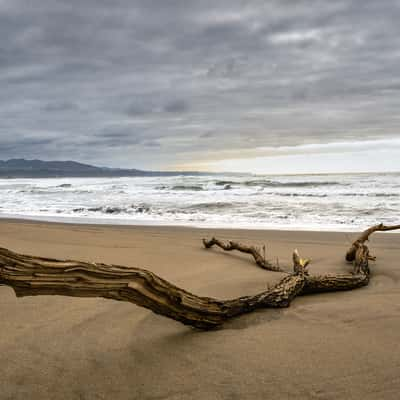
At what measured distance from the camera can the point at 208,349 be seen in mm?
2727

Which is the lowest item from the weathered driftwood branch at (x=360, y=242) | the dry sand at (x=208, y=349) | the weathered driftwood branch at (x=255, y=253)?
the dry sand at (x=208, y=349)

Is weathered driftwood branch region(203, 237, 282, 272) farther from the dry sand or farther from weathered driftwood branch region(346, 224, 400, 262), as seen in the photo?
weathered driftwood branch region(346, 224, 400, 262)

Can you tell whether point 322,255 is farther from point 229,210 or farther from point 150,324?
point 229,210

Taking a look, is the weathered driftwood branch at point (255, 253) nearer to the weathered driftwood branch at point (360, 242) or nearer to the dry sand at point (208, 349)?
the dry sand at point (208, 349)

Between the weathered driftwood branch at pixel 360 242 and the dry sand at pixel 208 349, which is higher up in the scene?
the weathered driftwood branch at pixel 360 242

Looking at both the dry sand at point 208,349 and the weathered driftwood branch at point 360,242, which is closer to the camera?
the dry sand at point 208,349

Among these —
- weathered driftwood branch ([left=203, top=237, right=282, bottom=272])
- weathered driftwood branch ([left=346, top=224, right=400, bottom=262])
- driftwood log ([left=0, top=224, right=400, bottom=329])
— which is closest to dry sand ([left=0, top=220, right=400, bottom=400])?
driftwood log ([left=0, top=224, right=400, bottom=329])

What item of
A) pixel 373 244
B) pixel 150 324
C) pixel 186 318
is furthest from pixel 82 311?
pixel 373 244

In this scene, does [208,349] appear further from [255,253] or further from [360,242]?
[360,242]

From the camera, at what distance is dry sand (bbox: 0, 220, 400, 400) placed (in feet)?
7.41

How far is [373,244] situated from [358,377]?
18.0 feet

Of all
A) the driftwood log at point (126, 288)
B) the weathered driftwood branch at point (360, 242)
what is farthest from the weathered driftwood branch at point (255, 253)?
the driftwood log at point (126, 288)

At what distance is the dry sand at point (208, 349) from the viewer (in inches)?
88.9

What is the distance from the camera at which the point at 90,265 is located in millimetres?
2387
